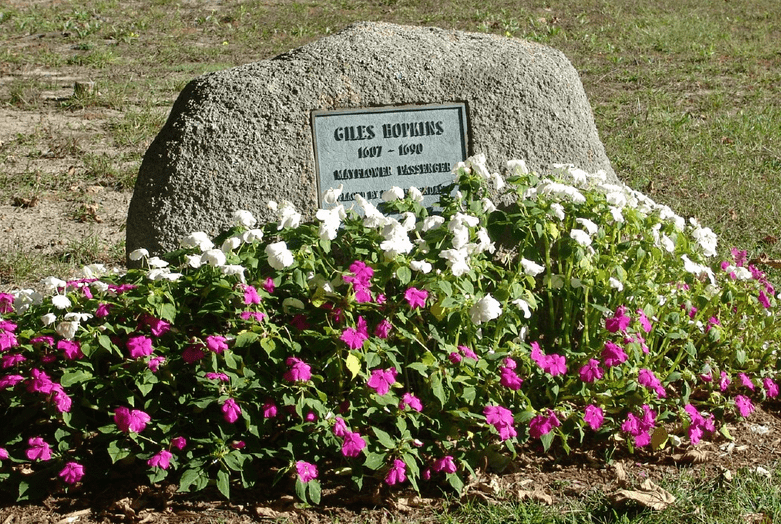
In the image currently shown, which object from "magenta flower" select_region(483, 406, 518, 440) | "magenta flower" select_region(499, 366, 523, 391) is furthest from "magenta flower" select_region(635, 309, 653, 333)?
"magenta flower" select_region(483, 406, 518, 440)

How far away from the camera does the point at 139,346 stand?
300cm

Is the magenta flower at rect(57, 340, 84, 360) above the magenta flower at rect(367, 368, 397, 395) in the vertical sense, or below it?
above

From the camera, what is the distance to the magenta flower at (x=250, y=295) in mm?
3033

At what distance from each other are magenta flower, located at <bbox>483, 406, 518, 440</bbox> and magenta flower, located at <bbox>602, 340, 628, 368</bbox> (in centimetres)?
48

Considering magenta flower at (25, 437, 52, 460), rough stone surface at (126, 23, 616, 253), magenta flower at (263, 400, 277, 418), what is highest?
rough stone surface at (126, 23, 616, 253)

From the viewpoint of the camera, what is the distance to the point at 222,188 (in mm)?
4016

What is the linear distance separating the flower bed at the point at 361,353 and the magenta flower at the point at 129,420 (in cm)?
1

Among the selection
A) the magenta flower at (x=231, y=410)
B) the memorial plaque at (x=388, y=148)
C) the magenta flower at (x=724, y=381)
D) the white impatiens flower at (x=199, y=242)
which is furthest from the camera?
the memorial plaque at (x=388, y=148)

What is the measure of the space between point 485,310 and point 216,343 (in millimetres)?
934

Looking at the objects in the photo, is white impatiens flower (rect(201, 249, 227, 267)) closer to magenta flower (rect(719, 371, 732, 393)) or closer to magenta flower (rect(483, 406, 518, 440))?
magenta flower (rect(483, 406, 518, 440))

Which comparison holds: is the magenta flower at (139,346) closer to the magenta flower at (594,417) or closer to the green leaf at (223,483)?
the green leaf at (223,483)

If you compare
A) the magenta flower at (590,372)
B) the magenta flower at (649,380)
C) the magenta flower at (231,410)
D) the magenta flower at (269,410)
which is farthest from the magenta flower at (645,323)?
the magenta flower at (231,410)

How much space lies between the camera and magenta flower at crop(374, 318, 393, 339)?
3088 millimetres

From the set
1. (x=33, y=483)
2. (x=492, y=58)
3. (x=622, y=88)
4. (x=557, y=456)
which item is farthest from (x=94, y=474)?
(x=622, y=88)
